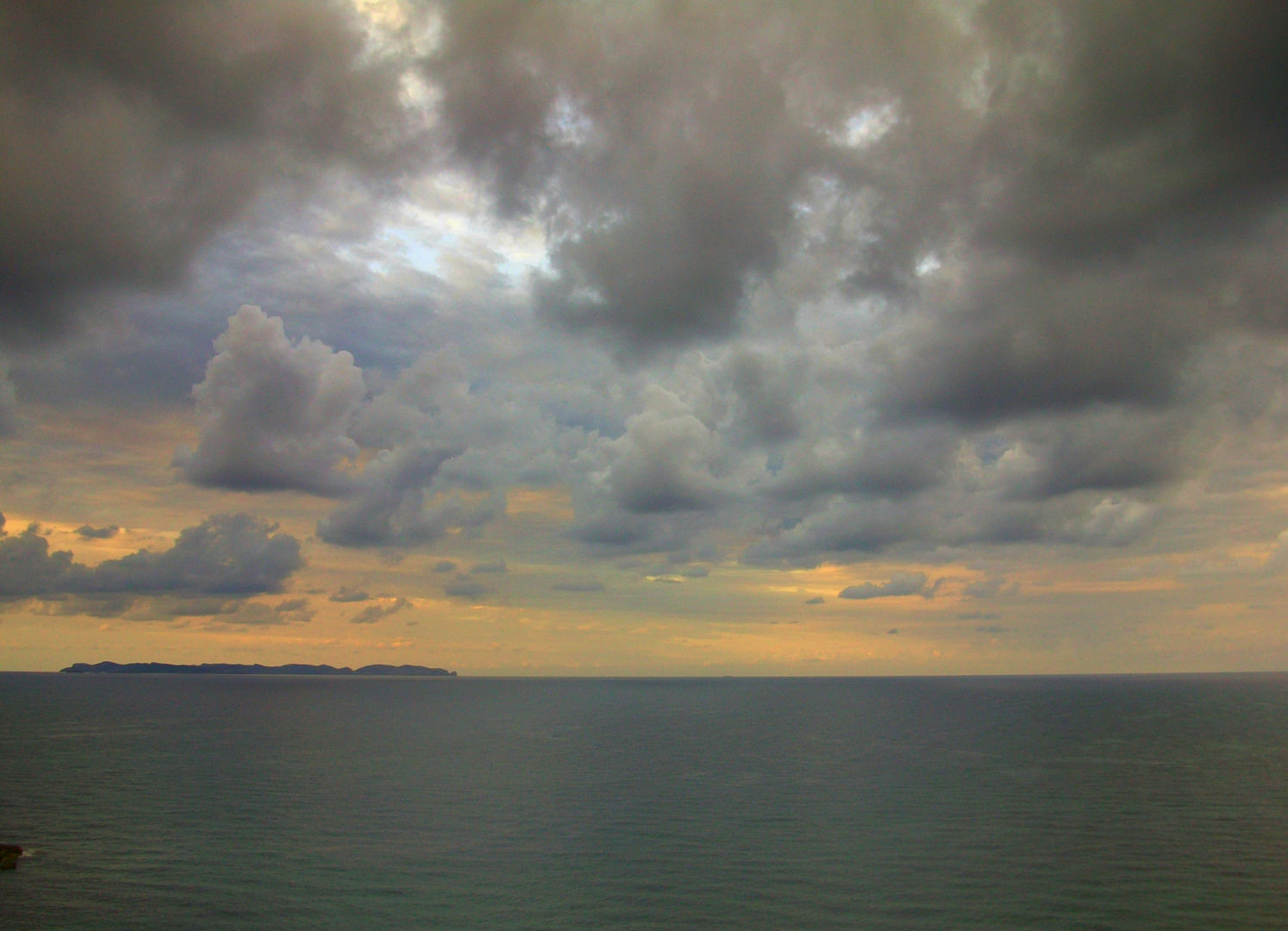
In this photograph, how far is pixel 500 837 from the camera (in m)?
67.5

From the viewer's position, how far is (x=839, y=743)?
13875 centimetres

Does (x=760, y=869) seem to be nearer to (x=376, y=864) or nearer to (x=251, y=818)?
(x=376, y=864)

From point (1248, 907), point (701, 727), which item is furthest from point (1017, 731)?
point (1248, 907)

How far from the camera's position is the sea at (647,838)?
4891 centimetres

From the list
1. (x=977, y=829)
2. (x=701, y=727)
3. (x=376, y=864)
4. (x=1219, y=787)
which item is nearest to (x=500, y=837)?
(x=376, y=864)

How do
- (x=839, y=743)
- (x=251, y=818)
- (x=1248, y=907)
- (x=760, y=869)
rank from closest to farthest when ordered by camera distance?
(x=1248, y=907) → (x=760, y=869) → (x=251, y=818) → (x=839, y=743)

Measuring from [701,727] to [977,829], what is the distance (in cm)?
10968

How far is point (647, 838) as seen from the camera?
6700 centimetres

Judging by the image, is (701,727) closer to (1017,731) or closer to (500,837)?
(1017,731)

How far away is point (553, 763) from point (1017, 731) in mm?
102140

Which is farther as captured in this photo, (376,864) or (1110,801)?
(1110,801)

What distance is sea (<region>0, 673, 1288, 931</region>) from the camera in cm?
4891

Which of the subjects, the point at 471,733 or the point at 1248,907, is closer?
the point at 1248,907

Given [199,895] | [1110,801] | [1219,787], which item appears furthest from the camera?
[1219,787]
